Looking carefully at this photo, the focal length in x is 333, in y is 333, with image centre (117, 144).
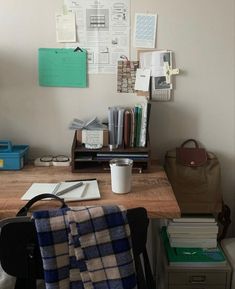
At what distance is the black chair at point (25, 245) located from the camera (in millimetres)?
1005

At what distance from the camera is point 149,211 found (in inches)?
52.0

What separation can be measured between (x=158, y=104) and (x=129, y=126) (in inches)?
11.9

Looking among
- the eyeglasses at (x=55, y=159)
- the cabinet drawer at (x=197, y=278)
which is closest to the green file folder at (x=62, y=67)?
the eyeglasses at (x=55, y=159)

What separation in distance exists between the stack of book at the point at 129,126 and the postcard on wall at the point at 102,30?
1.01 ft

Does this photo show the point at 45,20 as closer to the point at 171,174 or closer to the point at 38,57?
the point at 38,57

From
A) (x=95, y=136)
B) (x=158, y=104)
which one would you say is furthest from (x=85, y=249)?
(x=158, y=104)

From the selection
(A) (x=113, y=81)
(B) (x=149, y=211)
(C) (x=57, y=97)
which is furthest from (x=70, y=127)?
(B) (x=149, y=211)

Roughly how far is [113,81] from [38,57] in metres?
0.46

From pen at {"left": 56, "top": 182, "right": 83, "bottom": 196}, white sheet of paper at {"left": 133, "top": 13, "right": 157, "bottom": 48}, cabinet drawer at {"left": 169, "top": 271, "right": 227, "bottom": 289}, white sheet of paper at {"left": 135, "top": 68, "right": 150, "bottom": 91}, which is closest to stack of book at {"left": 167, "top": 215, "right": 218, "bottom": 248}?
cabinet drawer at {"left": 169, "top": 271, "right": 227, "bottom": 289}

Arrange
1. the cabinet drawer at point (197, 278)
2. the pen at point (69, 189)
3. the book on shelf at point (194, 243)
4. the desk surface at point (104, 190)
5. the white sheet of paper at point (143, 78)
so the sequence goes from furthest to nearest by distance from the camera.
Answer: the white sheet of paper at point (143, 78) < the book on shelf at point (194, 243) < the cabinet drawer at point (197, 278) < the pen at point (69, 189) < the desk surface at point (104, 190)

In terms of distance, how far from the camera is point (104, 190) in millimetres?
1544

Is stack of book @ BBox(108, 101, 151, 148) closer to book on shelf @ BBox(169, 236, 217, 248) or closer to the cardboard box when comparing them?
the cardboard box

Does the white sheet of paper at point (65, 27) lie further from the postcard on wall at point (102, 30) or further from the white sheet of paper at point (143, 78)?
the white sheet of paper at point (143, 78)

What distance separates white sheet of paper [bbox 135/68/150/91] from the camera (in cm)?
196
